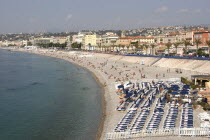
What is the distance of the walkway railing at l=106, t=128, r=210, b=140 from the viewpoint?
18594 millimetres

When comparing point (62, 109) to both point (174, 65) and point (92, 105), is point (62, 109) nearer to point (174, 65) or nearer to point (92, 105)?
point (92, 105)

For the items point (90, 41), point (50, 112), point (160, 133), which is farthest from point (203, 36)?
point (90, 41)

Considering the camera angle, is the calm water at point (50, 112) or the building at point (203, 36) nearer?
the calm water at point (50, 112)

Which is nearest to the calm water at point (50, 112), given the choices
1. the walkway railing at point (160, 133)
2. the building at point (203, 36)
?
the walkway railing at point (160, 133)

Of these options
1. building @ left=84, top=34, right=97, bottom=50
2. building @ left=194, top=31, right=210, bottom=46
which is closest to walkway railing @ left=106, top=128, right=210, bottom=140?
building @ left=194, top=31, right=210, bottom=46

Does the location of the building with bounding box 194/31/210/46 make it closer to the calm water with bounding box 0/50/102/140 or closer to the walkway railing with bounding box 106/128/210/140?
the calm water with bounding box 0/50/102/140

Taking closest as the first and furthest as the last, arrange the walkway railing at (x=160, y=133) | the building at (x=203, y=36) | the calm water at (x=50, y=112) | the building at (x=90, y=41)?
the walkway railing at (x=160, y=133), the calm water at (x=50, y=112), the building at (x=203, y=36), the building at (x=90, y=41)

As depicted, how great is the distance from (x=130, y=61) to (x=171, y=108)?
1870 inches

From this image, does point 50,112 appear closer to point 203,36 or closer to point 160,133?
point 160,133

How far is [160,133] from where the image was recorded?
1883cm

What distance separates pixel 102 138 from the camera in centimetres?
1925

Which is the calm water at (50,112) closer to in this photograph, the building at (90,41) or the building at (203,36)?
the building at (203,36)

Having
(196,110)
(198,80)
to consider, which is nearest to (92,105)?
(196,110)

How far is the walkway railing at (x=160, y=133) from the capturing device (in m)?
18.6
